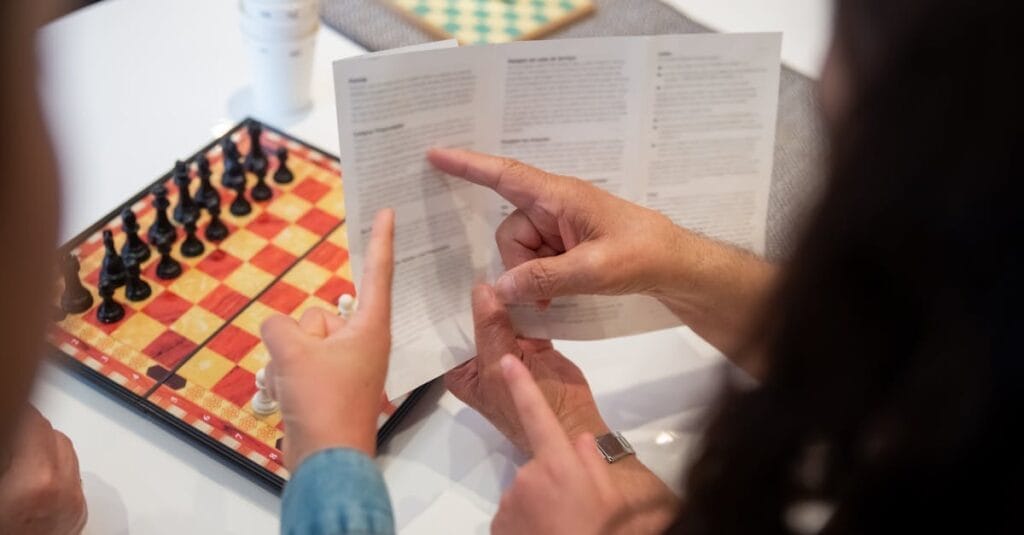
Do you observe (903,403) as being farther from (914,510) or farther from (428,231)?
(428,231)

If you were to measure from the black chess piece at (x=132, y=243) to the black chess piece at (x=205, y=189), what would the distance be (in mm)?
99

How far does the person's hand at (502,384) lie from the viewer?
1.01m

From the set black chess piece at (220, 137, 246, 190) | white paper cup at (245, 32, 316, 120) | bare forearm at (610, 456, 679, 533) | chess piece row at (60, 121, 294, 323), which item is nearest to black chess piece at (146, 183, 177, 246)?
chess piece row at (60, 121, 294, 323)

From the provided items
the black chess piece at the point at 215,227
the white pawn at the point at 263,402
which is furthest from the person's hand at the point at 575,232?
the black chess piece at the point at 215,227

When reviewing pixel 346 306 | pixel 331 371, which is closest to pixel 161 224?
→ pixel 346 306

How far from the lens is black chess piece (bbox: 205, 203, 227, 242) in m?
1.21

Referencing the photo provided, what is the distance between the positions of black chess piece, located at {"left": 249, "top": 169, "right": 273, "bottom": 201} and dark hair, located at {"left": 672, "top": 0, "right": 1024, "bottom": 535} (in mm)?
823

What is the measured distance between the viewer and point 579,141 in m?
1.08

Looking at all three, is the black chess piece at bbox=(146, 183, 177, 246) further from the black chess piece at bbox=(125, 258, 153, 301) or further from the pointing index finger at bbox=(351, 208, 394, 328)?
the pointing index finger at bbox=(351, 208, 394, 328)

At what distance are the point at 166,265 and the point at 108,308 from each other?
94 millimetres

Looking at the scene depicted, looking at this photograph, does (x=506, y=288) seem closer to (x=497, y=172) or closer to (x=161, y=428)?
(x=497, y=172)

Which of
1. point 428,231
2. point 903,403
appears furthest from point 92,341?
point 903,403

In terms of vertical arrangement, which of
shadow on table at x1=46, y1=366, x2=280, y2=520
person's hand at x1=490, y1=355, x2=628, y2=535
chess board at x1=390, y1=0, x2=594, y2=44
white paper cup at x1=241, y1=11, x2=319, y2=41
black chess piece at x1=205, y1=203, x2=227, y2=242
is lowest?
shadow on table at x1=46, y1=366, x2=280, y2=520

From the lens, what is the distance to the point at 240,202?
49.6 inches
